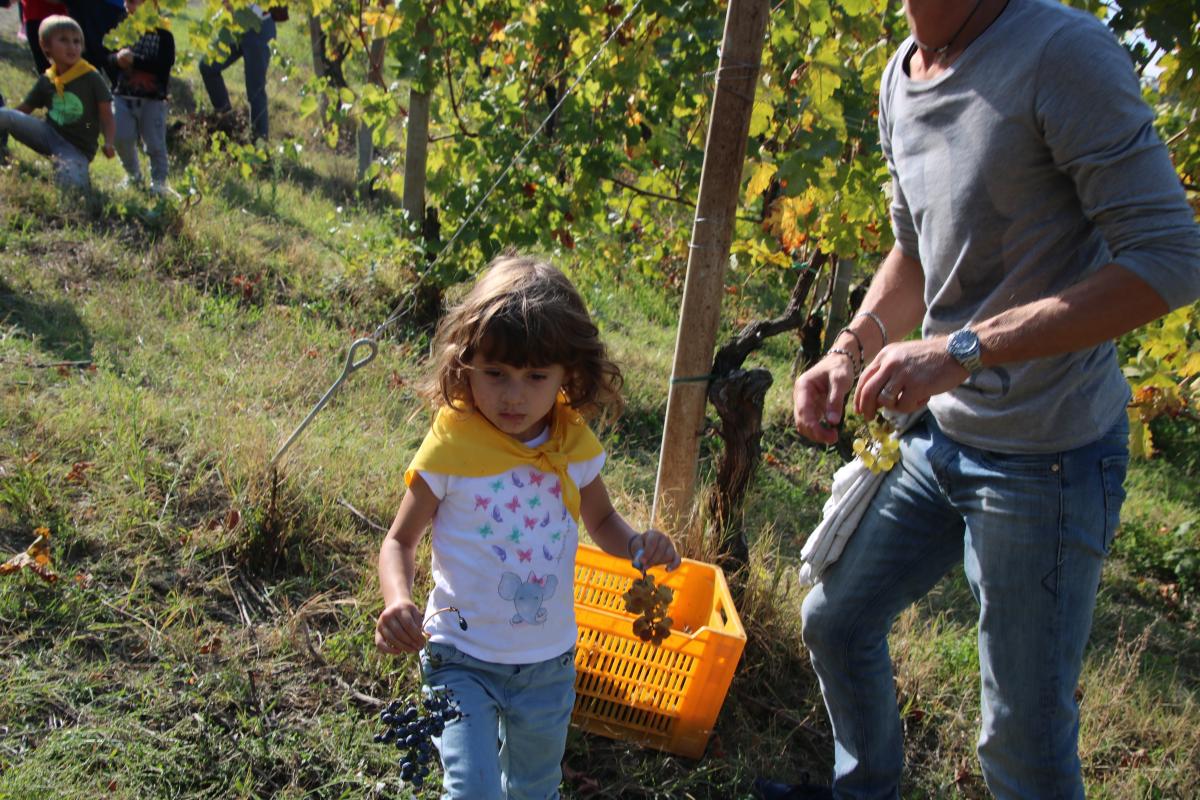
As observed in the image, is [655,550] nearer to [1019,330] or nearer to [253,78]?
[1019,330]

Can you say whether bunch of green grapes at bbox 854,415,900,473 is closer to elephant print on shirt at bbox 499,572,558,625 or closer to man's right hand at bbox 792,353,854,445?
man's right hand at bbox 792,353,854,445

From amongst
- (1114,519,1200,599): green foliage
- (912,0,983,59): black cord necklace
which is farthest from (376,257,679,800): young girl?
(1114,519,1200,599): green foliage

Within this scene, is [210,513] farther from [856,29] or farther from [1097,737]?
[1097,737]

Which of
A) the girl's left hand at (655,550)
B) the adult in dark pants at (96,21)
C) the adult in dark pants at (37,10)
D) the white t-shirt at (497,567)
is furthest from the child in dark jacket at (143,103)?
the girl's left hand at (655,550)

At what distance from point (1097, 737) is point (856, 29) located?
2166 millimetres

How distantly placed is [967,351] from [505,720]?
43.8 inches

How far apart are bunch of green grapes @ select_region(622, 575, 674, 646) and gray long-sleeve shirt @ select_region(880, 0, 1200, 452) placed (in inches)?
26.3

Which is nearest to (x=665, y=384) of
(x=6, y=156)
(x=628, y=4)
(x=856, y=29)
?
(x=628, y=4)

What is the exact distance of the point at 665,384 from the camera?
5.04 m

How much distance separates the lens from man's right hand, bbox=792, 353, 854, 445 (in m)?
1.81

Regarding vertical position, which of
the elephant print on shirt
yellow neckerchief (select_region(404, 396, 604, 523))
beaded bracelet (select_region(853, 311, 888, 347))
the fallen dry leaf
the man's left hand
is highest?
the man's left hand

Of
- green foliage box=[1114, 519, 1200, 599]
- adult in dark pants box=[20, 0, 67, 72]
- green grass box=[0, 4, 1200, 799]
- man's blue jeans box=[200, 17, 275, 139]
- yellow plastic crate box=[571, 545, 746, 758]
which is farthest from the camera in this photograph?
man's blue jeans box=[200, 17, 275, 139]

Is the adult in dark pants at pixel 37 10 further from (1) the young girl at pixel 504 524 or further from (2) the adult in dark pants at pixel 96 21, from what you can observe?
(1) the young girl at pixel 504 524

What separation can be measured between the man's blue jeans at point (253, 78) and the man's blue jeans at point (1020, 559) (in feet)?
24.7
